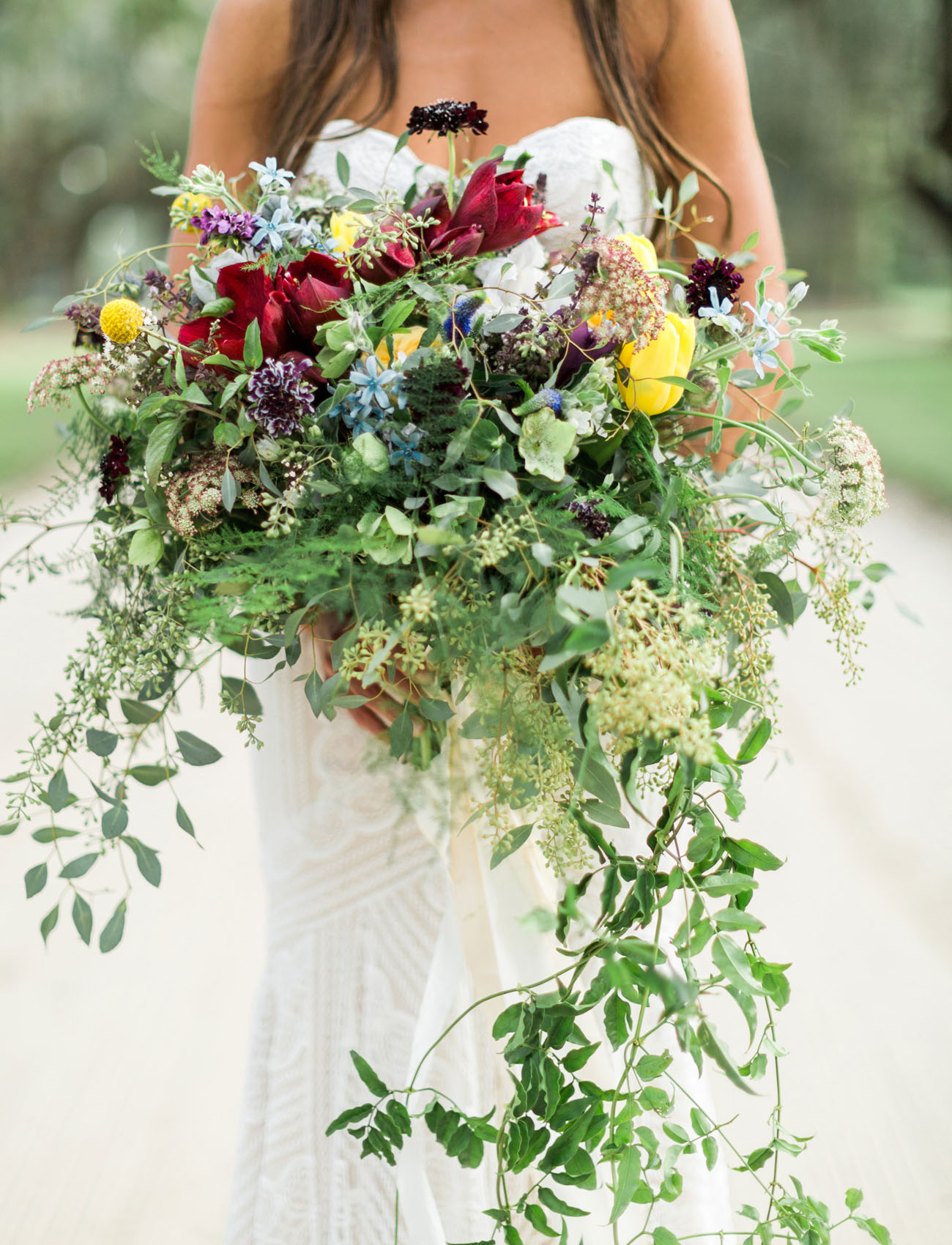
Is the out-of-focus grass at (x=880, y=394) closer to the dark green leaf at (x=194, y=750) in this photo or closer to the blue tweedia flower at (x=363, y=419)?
the dark green leaf at (x=194, y=750)

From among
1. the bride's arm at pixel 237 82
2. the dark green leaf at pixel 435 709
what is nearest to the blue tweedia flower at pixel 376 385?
the dark green leaf at pixel 435 709

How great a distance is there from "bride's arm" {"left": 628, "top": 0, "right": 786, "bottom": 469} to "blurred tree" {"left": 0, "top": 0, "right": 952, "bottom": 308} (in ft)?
17.3

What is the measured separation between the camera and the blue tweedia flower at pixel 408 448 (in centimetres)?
76

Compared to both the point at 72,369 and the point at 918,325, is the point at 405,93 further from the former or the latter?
the point at 918,325

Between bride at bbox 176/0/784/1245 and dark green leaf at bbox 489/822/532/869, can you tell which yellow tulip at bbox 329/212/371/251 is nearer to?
bride at bbox 176/0/784/1245

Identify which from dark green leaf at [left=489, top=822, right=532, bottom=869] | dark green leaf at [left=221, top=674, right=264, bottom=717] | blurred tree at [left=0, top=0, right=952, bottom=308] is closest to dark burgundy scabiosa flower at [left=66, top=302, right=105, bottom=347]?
dark green leaf at [left=221, top=674, right=264, bottom=717]

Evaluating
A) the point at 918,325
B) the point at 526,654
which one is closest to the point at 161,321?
the point at 526,654

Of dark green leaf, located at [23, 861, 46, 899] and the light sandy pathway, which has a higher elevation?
the light sandy pathway

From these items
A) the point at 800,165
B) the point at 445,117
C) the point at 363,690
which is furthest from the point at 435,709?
the point at 800,165

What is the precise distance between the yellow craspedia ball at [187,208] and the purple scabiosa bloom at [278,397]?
277 mm

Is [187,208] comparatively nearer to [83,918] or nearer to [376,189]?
[376,189]

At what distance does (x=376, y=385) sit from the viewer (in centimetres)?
76

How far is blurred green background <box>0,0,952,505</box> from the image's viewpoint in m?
10.3

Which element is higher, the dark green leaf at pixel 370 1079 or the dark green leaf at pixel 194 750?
the dark green leaf at pixel 194 750
